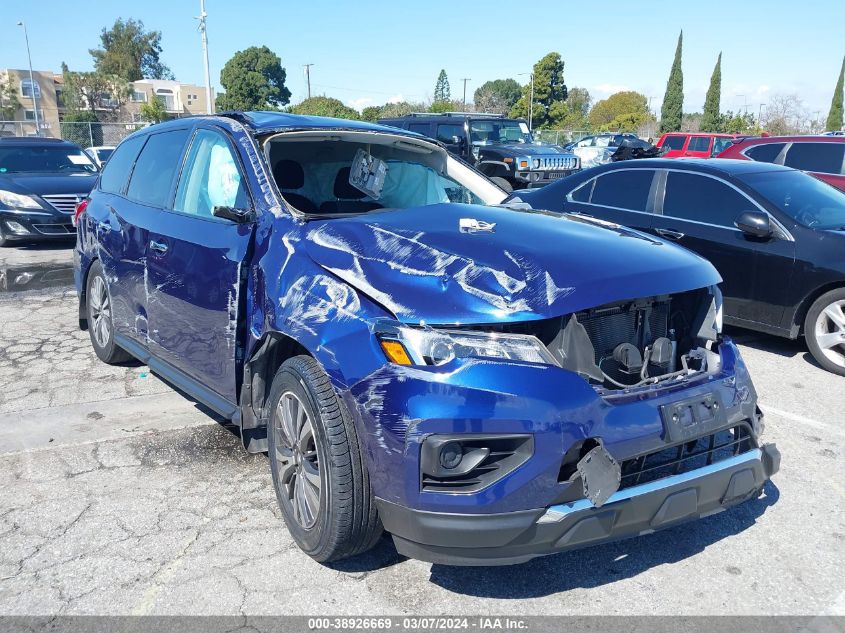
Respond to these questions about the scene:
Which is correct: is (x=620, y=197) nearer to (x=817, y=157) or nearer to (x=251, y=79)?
(x=817, y=157)

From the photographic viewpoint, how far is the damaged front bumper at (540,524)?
229 centimetres

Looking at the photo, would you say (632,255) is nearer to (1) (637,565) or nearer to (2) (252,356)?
(1) (637,565)

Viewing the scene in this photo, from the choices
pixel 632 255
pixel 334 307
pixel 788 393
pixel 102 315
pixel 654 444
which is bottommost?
pixel 788 393

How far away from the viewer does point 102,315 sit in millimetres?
5266

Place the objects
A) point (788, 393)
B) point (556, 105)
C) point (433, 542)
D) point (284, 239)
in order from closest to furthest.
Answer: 1. point (433, 542)
2. point (284, 239)
3. point (788, 393)
4. point (556, 105)

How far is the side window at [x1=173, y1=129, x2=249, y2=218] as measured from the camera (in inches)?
141

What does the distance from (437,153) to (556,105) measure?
204 feet

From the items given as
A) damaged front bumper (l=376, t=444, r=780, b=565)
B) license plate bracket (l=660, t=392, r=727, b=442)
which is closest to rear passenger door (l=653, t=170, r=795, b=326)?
license plate bracket (l=660, t=392, r=727, b=442)

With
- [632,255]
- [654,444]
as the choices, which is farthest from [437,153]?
[654,444]

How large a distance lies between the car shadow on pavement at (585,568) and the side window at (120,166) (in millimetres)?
3618

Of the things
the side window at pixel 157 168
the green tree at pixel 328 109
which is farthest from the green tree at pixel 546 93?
the side window at pixel 157 168

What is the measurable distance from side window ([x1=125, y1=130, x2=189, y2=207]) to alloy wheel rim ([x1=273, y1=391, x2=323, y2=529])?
6.27ft

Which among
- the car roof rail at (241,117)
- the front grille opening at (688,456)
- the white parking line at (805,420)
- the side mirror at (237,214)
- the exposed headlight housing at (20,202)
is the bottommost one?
the white parking line at (805,420)

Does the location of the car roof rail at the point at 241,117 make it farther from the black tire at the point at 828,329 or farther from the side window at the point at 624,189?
the black tire at the point at 828,329
